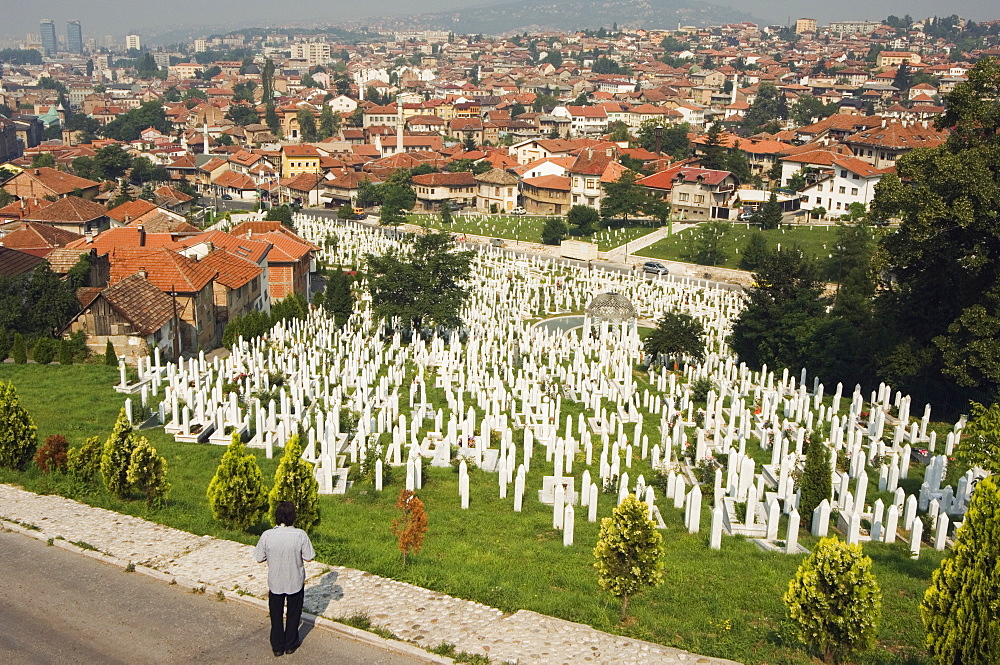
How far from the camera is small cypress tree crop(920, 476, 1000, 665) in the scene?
8.05 meters

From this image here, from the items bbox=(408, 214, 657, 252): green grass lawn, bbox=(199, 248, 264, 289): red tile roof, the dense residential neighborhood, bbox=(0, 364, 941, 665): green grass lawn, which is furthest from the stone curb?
bbox=(408, 214, 657, 252): green grass lawn

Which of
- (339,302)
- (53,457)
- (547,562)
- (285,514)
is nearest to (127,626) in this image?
(285,514)

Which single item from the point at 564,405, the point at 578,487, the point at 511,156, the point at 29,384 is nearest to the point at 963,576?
the point at 578,487

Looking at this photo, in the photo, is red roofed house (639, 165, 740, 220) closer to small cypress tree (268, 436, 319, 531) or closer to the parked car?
the parked car

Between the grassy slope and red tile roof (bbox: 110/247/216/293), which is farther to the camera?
the grassy slope

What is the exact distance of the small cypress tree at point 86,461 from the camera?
1390cm

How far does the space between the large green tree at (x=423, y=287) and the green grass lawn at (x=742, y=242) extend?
960 inches

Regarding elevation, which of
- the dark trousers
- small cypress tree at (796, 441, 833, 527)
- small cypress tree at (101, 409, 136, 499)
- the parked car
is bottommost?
the parked car

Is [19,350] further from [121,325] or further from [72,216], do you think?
[72,216]

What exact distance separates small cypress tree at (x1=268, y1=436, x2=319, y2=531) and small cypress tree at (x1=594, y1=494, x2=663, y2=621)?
411 centimetres

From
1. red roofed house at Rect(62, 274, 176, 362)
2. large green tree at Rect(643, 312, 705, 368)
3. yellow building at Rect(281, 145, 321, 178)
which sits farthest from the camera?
yellow building at Rect(281, 145, 321, 178)

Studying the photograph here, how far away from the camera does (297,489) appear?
38.5 feet

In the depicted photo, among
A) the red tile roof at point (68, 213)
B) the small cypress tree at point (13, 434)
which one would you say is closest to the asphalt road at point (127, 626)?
the small cypress tree at point (13, 434)

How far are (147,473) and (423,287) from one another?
20681 mm
